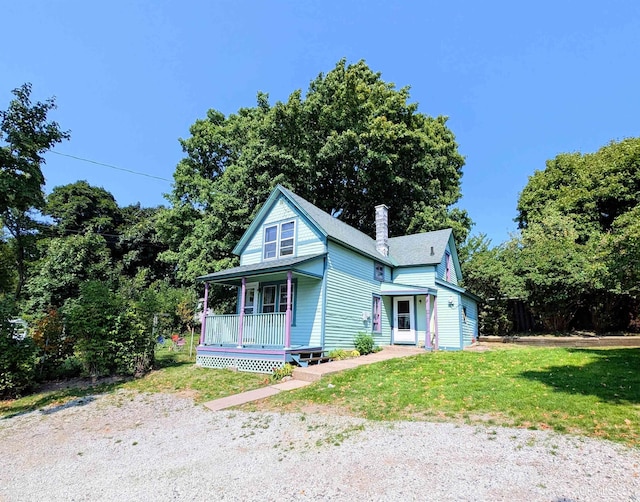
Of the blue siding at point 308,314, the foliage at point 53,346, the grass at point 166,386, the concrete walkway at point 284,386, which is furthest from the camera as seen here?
the blue siding at point 308,314

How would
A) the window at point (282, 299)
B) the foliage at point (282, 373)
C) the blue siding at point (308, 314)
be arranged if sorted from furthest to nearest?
1. the window at point (282, 299)
2. the blue siding at point (308, 314)
3. the foliage at point (282, 373)

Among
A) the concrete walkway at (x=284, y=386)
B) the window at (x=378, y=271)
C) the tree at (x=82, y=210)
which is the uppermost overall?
the tree at (x=82, y=210)

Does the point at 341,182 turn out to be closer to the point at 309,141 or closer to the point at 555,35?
the point at 309,141

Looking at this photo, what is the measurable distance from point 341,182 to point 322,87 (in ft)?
23.6

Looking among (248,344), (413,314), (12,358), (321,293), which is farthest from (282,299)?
(12,358)

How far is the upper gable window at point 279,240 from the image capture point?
15.6m

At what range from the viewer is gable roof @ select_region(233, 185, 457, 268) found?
15.2 meters

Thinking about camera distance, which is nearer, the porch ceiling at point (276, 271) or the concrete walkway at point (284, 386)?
the concrete walkway at point (284, 386)

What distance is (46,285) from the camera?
15.9 meters

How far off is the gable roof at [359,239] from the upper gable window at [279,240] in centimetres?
87

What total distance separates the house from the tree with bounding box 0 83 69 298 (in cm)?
639

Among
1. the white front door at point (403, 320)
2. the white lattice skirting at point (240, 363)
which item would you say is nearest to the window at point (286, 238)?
the white lattice skirting at point (240, 363)

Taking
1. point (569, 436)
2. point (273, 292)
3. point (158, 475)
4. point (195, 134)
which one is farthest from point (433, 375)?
point (195, 134)

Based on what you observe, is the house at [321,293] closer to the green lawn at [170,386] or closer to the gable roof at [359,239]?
the gable roof at [359,239]
